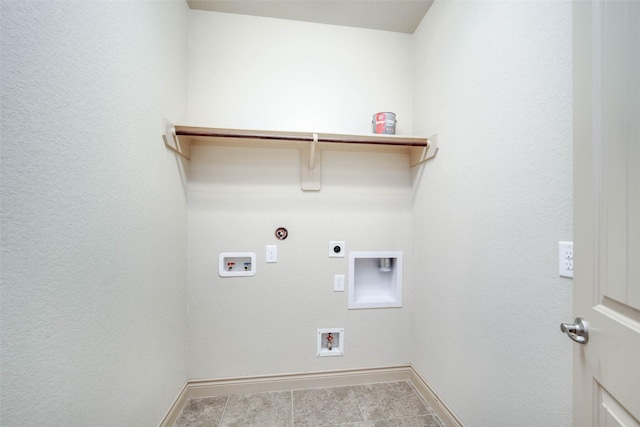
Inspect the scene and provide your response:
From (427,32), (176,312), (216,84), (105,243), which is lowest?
(176,312)

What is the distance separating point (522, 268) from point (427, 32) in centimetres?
163

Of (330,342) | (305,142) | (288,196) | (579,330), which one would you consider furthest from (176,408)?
(579,330)

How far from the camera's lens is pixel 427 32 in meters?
1.60

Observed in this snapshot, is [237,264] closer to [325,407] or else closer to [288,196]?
[288,196]

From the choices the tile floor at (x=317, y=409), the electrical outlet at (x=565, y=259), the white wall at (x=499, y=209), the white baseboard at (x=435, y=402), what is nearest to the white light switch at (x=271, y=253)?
the tile floor at (x=317, y=409)

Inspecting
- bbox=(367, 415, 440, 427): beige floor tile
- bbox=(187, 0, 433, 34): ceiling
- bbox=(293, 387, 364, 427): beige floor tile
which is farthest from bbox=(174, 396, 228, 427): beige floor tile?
bbox=(187, 0, 433, 34): ceiling

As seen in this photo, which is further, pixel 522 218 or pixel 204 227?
pixel 204 227

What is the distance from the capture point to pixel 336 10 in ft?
5.22

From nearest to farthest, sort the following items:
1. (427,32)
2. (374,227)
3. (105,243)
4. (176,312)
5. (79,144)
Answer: (79,144)
(105,243)
(176,312)
(427,32)
(374,227)

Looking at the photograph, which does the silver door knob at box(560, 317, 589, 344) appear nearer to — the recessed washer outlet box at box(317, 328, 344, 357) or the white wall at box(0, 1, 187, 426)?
the recessed washer outlet box at box(317, 328, 344, 357)

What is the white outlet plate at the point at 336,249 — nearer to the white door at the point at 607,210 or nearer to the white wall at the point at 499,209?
the white wall at the point at 499,209

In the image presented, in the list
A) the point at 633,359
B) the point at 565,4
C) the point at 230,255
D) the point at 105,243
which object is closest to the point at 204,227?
the point at 230,255

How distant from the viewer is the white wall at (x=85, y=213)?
582 mm

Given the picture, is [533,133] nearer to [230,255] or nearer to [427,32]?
[427,32]
